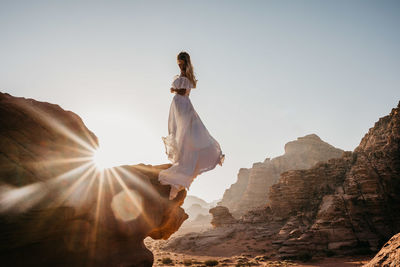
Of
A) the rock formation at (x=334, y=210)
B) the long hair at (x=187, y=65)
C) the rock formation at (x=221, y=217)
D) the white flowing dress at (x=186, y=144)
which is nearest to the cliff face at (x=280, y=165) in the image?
the rock formation at (x=221, y=217)

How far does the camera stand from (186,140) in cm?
537

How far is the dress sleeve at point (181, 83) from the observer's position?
5480 millimetres

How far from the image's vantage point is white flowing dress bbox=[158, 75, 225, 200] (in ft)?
17.0

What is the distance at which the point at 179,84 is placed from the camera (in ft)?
18.0

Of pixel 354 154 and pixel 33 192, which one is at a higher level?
pixel 354 154

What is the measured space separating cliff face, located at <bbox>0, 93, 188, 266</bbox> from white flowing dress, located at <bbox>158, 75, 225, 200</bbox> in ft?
3.06

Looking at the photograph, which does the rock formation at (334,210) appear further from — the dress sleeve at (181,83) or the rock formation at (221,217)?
the dress sleeve at (181,83)

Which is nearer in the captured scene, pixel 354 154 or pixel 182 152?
pixel 182 152

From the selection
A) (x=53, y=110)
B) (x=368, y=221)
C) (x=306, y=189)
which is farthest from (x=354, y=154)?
(x=53, y=110)

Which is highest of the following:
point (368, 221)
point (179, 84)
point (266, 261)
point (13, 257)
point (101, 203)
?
point (179, 84)

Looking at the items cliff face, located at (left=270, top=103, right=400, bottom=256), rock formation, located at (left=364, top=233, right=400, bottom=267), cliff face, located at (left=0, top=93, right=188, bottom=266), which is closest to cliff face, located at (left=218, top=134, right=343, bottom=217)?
cliff face, located at (left=270, top=103, right=400, bottom=256)

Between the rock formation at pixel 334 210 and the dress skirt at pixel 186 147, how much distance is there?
19717 millimetres

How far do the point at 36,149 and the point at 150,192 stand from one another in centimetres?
246

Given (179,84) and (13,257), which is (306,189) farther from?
(13,257)
